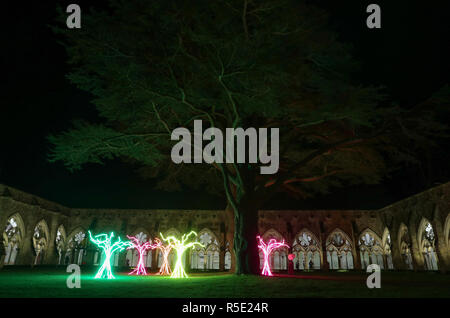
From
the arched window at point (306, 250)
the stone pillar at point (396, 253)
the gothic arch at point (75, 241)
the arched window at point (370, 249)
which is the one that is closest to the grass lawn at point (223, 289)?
the stone pillar at point (396, 253)

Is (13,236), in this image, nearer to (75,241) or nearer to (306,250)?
(75,241)

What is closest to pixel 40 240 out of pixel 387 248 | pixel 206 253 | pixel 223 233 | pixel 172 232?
pixel 172 232

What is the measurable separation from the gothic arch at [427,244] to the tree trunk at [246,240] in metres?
13.1

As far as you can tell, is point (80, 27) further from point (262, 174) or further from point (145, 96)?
point (262, 174)

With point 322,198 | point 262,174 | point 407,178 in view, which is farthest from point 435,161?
point 262,174

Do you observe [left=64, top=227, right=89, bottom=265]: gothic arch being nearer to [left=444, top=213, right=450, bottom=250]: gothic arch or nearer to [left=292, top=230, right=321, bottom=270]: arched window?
[left=292, top=230, right=321, bottom=270]: arched window

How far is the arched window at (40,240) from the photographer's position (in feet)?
71.9

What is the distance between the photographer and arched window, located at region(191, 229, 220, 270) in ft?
80.6

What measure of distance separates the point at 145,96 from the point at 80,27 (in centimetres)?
268

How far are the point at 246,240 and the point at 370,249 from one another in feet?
58.4

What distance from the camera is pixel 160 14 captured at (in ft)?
27.6

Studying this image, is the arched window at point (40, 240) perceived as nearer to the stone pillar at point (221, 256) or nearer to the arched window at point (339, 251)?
the stone pillar at point (221, 256)

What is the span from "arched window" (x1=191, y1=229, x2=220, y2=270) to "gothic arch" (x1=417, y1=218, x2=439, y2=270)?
557 inches

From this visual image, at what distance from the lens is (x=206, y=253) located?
2467cm
